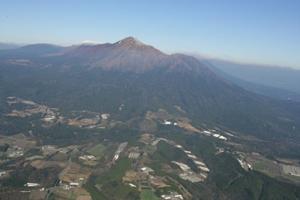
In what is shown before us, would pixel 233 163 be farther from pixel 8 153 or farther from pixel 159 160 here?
pixel 8 153

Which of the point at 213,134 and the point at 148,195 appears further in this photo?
the point at 213,134

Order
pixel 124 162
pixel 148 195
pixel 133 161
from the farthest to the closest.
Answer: pixel 133 161
pixel 124 162
pixel 148 195

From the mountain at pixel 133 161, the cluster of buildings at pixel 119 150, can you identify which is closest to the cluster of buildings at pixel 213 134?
the mountain at pixel 133 161

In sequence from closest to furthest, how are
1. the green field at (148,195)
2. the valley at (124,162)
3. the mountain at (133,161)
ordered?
the green field at (148,195) < the valley at (124,162) < the mountain at (133,161)

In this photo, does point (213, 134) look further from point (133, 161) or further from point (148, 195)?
point (148, 195)

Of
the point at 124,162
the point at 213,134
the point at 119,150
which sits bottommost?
the point at 213,134

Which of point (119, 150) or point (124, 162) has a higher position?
point (124, 162)

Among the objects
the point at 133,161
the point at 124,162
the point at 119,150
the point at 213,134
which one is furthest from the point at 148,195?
the point at 213,134

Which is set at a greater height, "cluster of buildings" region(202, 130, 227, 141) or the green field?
the green field

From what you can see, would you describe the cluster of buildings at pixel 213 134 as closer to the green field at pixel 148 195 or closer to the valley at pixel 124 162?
the valley at pixel 124 162

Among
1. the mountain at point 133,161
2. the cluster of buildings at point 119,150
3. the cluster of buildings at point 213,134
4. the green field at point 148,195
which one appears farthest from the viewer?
the cluster of buildings at point 213,134

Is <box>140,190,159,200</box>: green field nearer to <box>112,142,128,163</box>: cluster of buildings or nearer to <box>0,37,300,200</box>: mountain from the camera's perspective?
<box>0,37,300,200</box>: mountain

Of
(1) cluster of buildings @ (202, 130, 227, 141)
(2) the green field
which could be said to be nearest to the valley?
(2) the green field
